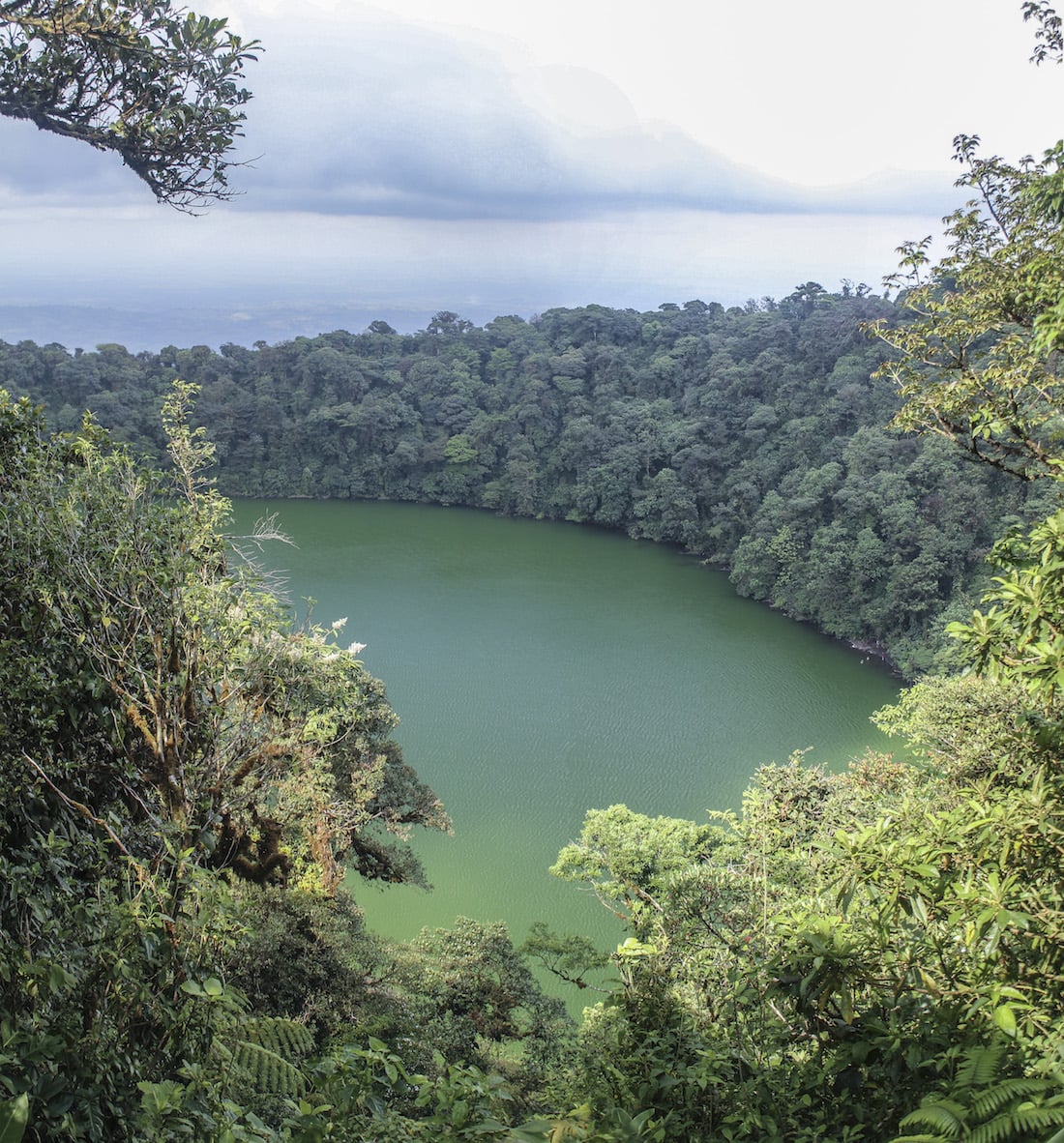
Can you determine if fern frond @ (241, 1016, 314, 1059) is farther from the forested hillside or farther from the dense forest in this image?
the forested hillside

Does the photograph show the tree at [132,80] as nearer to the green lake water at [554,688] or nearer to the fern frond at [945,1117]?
the fern frond at [945,1117]

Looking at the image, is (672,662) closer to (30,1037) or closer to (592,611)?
→ (592,611)

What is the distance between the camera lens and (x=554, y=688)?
53.1ft

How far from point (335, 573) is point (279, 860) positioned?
1766 centimetres

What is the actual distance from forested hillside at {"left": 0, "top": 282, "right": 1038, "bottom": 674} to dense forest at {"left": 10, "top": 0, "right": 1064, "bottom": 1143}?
1167cm

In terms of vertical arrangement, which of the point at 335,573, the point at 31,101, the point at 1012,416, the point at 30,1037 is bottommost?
the point at 335,573

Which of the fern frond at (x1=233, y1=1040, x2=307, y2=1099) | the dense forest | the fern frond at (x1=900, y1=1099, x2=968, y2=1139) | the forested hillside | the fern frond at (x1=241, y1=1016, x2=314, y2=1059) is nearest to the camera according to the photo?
the fern frond at (x1=900, y1=1099, x2=968, y2=1139)

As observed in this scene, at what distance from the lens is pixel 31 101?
10.1ft

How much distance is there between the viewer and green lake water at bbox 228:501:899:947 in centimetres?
1091

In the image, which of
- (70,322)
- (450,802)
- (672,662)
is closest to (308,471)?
(672,662)

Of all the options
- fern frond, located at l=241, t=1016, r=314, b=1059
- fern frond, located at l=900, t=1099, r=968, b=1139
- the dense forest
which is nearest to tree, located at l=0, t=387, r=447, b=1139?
the dense forest

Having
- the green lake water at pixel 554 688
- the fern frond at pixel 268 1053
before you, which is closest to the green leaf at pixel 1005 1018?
the fern frond at pixel 268 1053

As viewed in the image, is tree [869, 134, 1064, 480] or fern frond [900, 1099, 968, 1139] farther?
tree [869, 134, 1064, 480]

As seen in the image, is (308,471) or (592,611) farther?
(308,471)
